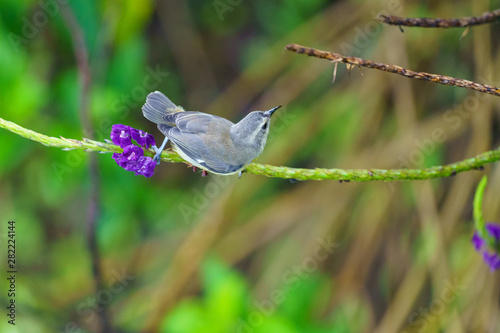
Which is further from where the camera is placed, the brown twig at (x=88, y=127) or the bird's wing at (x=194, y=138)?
the brown twig at (x=88, y=127)

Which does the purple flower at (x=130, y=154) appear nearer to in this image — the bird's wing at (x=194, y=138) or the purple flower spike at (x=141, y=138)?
the purple flower spike at (x=141, y=138)

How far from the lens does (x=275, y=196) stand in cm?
386

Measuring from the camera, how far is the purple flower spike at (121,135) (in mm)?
1500

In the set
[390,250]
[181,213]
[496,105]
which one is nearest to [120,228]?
[181,213]

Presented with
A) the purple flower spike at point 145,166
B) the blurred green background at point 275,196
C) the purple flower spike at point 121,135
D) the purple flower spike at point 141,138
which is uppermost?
the blurred green background at point 275,196

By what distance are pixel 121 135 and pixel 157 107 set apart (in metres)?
0.45

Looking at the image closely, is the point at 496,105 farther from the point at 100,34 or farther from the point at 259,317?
the point at 100,34

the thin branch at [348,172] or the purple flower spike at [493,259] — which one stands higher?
the thin branch at [348,172]

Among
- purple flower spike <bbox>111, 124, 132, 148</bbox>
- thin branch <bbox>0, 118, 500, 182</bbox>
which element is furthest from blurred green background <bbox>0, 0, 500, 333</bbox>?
purple flower spike <bbox>111, 124, 132, 148</bbox>


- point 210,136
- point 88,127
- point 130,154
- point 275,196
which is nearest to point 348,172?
point 210,136

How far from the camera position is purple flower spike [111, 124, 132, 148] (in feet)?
4.92

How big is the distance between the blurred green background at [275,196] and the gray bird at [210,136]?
41.5 inches

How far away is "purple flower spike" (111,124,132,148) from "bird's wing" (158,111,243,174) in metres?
0.32

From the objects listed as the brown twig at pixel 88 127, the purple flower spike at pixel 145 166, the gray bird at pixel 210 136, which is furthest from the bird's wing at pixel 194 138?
the brown twig at pixel 88 127
